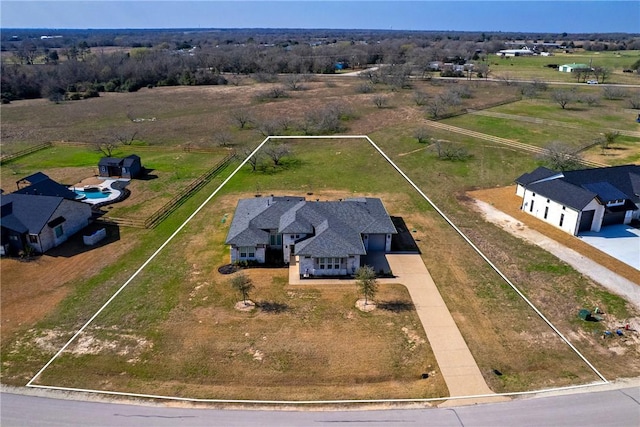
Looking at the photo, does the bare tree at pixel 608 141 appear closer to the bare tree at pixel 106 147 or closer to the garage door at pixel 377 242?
the garage door at pixel 377 242

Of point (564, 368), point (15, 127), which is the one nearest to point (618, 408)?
point (564, 368)

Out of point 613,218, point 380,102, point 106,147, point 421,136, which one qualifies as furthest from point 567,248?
point 380,102

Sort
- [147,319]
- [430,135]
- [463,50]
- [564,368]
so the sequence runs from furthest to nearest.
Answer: [463,50] → [430,135] → [147,319] → [564,368]

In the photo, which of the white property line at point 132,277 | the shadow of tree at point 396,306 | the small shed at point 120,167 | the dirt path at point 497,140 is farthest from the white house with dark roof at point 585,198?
the small shed at point 120,167

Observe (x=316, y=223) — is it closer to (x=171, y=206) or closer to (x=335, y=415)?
(x=335, y=415)

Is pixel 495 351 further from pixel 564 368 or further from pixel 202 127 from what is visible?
pixel 202 127

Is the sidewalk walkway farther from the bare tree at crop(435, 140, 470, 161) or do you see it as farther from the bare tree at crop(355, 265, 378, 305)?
the bare tree at crop(435, 140, 470, 161)
